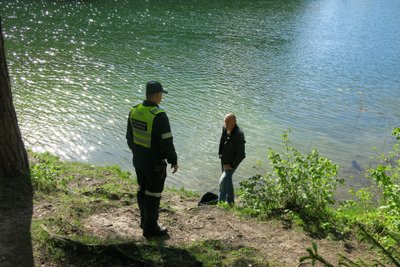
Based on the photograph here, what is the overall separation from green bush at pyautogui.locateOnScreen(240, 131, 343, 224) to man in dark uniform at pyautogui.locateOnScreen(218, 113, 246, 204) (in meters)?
0.52

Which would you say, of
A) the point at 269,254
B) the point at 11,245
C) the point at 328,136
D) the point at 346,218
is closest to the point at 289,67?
the point at 328,136

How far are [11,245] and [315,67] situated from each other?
826 inches

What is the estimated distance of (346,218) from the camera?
7.19m

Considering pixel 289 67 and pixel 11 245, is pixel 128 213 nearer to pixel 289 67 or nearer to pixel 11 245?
pixel 11 245

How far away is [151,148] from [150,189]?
57cm

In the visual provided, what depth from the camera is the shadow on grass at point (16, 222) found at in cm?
470

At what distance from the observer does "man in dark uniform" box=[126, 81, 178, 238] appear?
18.0ft

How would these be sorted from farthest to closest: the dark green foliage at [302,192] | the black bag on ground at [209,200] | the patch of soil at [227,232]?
the black bag on ground at [209,200], the dark green foliage at [302,192], the patch of soil at [227,232]

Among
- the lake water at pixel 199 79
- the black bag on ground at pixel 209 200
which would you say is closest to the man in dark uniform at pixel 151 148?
the black bag on ground at pixel 209 200

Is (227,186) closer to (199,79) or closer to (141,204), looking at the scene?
(141,204)

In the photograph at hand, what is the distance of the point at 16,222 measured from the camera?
17.7ft

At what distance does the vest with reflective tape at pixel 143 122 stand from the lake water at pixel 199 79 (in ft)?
16.3

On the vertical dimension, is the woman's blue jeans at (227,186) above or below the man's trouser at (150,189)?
below

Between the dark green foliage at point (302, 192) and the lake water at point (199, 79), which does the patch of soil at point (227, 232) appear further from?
the lake water at point (199, 79)
